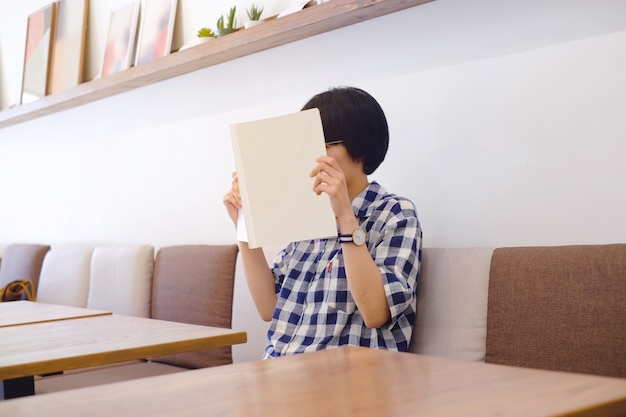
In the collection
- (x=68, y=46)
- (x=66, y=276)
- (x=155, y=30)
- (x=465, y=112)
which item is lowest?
(x=66, y=276)

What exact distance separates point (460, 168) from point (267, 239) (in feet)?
2.32

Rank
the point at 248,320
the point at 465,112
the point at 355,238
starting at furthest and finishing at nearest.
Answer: the point at 248,320
the point at 465,112
the point at 355,238

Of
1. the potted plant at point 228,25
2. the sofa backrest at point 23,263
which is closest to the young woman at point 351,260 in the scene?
the potted plant at point 228,25

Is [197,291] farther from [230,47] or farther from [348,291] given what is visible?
[348,291]

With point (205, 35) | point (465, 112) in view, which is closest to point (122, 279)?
point (205, 35)

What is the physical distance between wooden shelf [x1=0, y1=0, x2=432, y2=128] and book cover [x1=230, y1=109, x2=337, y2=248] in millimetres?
663

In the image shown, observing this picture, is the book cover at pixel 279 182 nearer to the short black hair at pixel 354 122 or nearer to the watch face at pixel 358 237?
the watch face at pixel 358 237

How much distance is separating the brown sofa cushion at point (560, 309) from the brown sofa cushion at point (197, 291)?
40.0 inches

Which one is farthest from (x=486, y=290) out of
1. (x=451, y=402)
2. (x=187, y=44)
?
(x=187, y=44)

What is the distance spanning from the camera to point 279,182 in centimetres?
151

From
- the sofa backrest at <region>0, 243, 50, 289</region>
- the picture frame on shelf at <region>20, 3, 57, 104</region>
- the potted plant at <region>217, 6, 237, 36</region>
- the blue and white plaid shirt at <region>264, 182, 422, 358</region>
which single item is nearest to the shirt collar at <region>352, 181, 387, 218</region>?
the blue and white plaid shirt at <region>264, 182, 422, 358</region>

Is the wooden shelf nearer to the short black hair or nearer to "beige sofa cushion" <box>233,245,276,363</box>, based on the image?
the short black hair

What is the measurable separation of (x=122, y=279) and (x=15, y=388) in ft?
4.21

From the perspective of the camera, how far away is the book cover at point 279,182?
58.1 inches
